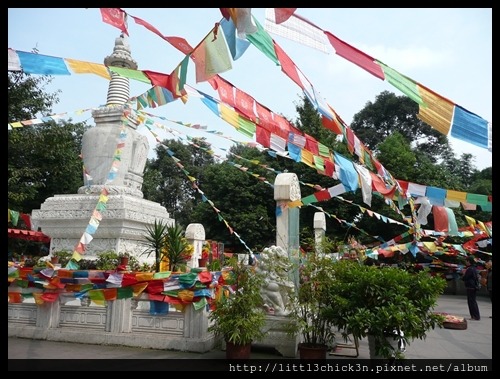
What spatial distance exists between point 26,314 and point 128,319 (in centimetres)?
197

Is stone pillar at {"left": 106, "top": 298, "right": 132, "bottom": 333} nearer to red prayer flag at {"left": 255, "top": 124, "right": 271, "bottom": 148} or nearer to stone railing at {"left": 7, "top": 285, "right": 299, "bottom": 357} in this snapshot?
stone railing at {"left": 7, "top": 285, "right": 299, "bottom": 357}

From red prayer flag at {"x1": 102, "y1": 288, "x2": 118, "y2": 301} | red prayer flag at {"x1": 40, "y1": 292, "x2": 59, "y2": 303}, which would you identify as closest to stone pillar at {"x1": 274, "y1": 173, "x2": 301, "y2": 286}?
red prayer flag at {"x1": 102, "y1": 288, "x2": 118, "y2": 301}

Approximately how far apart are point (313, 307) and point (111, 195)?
6.01 meters

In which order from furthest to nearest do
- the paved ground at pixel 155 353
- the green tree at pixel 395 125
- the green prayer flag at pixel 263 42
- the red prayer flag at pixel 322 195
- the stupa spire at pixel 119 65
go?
the green tree at pixel 395 125 → the stupa spire at pixel 119 65 → the red prayer flag at pixel 322 195 → the paved ground at pixel 155 353 → the green prayer flag at pixel 263 42

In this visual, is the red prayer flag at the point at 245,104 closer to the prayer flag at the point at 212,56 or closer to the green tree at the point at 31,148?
the prayer flag at the point at 212,56

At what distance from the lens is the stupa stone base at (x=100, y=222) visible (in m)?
9.44

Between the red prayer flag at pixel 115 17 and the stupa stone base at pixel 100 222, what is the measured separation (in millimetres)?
4619

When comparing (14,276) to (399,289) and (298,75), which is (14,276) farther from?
(399,289)

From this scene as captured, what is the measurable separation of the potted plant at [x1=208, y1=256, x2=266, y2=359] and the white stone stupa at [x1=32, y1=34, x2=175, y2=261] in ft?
11.7

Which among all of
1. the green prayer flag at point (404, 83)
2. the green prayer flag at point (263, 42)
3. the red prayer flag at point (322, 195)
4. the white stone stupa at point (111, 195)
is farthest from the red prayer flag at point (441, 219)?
the white stone stupa at point (111, 195)

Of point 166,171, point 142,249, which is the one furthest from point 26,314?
point 166,171

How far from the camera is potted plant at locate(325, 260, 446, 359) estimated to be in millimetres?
5410

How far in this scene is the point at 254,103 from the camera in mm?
7789
